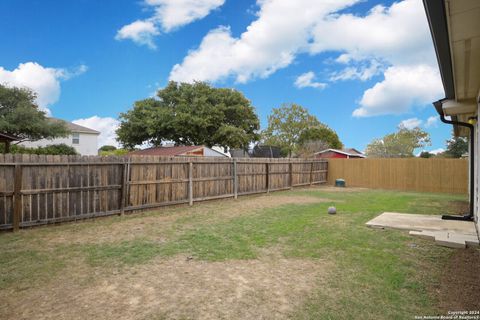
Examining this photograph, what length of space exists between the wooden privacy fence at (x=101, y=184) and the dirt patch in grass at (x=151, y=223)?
0.41 metres

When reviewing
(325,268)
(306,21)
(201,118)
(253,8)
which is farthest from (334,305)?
(201,118)

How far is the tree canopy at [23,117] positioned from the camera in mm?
19969

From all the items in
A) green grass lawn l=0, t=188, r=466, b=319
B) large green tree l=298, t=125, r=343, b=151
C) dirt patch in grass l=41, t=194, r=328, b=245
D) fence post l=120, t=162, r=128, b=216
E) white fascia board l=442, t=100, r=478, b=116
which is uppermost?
large green tree l=298, t=125, r=343, b=151

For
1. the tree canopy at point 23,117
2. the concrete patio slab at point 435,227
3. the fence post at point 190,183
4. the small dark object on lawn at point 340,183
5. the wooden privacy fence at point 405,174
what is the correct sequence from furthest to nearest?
1. the tree canopy at point 23,117
2. the small dark object on lawn at point 340,183
3. the wooden privacy fence at point 405,174
4. the fence post at point 190,183
5. the concrete patio slab at point 435,227

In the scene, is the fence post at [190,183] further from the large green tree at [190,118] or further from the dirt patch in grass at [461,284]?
the large green tree at [190,118]

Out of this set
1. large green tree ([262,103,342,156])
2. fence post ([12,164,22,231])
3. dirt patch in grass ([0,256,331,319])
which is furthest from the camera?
large green tree ([262,103,342,156])

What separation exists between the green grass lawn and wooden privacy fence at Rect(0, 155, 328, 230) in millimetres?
424

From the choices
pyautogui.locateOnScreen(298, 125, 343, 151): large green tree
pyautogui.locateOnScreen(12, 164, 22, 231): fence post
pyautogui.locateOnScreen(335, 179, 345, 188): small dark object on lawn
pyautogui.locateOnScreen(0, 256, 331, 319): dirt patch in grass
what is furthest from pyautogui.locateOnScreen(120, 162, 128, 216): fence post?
pyautogui.locateOnScreen(298, 125, 343, 151): large green tree

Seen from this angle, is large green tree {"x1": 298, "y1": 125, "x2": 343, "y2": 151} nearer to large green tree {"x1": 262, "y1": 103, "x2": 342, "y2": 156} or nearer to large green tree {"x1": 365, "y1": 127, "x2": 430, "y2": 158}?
large green tree {"x1": 262, "y1": 103, "x2": 342, "y2": 156}

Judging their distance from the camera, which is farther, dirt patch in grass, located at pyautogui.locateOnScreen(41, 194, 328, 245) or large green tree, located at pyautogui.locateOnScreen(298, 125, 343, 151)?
large green tree, located at pyautogui.locateOnScreen(298, 125, 343, 151)

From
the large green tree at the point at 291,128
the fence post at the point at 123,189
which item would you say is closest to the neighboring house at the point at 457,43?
the fence post at the point at 123,189

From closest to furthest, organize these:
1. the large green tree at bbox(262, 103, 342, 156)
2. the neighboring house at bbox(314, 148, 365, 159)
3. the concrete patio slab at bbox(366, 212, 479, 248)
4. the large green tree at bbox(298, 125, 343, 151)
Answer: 1. the concrete patio slab at bbox(366, 212, 479, 248)
2. the neighboring house at bbox(314, 148, 365, 159)
3. the large green tree at bbox(262, 103, 342, 156)
4. the large green tree at bbox(298, 125, 343, 151)

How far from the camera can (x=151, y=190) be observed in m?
8.38

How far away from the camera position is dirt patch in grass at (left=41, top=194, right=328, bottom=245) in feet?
17.6
